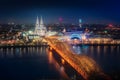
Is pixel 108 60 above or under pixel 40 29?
under

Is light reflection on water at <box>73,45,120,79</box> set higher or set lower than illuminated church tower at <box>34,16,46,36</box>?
lower

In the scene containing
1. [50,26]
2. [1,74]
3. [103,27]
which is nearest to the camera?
[1,74]

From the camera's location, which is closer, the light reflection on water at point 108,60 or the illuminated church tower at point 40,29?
the light reflection on water at point 108,60

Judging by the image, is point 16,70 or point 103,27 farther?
point 103,27

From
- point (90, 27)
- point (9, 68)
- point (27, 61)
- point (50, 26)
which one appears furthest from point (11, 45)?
point (90, 27)

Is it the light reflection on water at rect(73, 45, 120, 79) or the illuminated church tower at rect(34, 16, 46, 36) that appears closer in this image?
the light reflection on water at rect(73, 45, 120, 79)

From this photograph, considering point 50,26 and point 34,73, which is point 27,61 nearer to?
point 34,73

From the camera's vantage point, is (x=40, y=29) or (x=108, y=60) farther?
(x=40, y=29)

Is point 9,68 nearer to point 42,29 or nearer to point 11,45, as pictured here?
point 11,45

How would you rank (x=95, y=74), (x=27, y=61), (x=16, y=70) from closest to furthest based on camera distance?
(x=95, y=74), (x=16, y=70), (x=27, y=61)

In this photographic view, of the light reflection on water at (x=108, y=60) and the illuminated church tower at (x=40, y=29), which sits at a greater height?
the illuminated church tower at (x=40, y=29)
